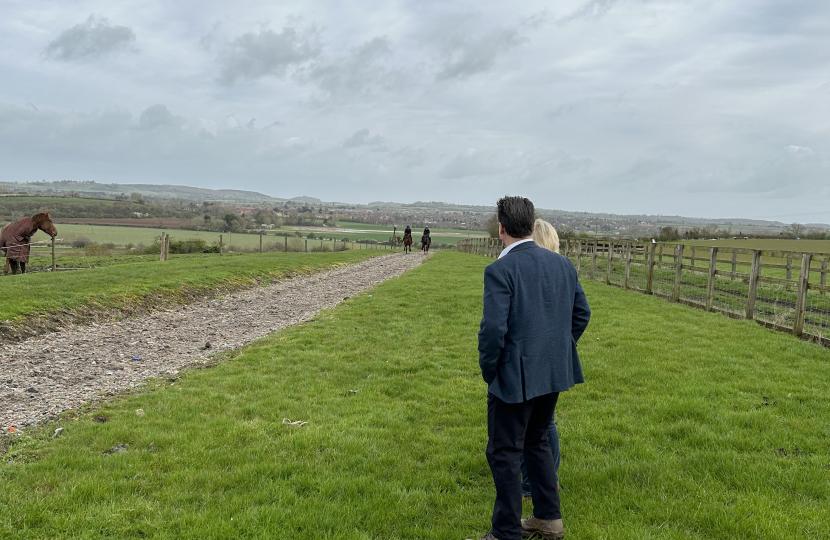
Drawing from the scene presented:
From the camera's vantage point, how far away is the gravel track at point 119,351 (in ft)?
23.3

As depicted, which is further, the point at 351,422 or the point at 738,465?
the point at 351,422

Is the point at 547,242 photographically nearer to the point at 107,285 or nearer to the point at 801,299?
the point at 801,299

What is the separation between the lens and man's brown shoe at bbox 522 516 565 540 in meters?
3.92

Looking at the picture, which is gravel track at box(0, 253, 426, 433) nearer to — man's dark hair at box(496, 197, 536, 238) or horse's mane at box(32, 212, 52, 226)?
man's dark hair at box(496, 197, 536, 238)

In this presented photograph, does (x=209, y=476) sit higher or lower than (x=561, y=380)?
lower

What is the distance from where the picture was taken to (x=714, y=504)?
164 inches

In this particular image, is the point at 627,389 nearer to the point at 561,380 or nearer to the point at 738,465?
the point at 738,465

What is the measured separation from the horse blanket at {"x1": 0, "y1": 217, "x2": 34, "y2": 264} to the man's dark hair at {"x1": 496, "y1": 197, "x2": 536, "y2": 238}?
79.7ft

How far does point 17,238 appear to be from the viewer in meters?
22.1

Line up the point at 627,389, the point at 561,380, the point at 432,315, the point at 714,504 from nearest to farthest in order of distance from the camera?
the point at 561,380 → the point at 714,504 → the point at 627,389 → the point at 432,315

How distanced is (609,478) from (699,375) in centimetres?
392

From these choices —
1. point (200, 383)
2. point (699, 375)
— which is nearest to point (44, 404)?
point (200, 383)

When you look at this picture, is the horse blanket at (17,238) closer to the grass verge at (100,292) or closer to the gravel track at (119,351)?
the grass verge at (100,292)

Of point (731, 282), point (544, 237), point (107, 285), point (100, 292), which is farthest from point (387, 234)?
point (544, 237)
